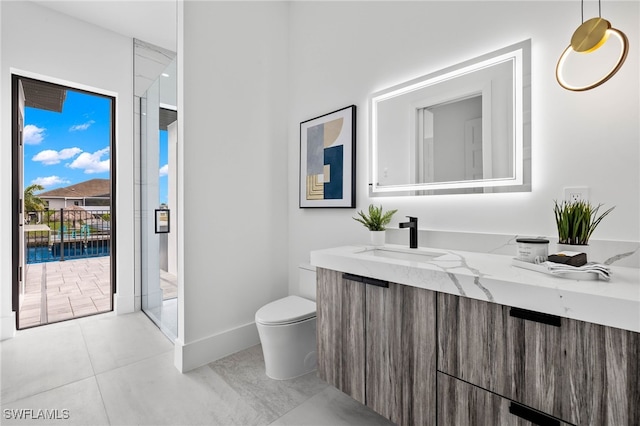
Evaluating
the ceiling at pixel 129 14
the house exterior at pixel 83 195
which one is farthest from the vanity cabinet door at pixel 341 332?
the house exterior at pixel 83 195

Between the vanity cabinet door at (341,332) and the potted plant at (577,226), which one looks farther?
the vanity cabinet door at (341,332)

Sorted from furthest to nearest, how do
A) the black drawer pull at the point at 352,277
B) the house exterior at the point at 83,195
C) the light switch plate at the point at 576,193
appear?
the house exterior at the point at 83,195, the black drawer pull at the point at 352,277, the light switch plate at the point at 576,193

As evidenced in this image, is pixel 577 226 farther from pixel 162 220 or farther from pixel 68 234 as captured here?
pixel 68 234

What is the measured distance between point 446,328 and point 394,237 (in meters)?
0.87

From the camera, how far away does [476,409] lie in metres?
1.05

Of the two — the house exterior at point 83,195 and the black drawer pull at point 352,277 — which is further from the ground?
the house exterior at point 83,195

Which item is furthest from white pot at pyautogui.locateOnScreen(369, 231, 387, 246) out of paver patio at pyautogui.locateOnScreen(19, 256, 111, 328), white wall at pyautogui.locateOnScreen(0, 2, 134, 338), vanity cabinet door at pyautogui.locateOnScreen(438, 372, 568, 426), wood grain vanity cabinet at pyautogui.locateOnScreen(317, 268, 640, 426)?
paver patio at pyautogui.locateOnScreen(19, 256, 111, 328)

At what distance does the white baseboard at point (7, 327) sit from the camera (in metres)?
2.44

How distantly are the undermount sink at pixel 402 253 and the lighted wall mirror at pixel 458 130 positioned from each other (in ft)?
1.23

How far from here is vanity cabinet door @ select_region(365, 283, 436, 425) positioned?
119 cm

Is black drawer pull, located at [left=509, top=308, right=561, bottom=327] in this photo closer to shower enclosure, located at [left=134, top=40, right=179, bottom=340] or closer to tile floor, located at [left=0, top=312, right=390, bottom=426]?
tile floor, located at [left=0, top=312, right=390, bottom=426]

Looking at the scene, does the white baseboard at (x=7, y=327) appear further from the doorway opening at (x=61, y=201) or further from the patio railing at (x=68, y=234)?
the patio railing at (x=68, y=234)

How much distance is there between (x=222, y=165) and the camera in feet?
7.46

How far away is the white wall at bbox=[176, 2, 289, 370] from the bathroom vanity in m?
1.03
